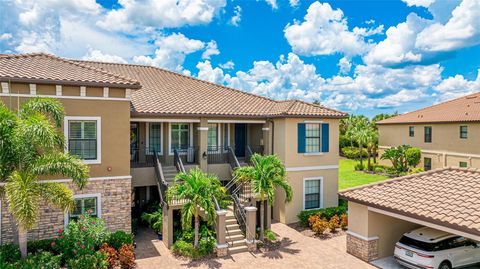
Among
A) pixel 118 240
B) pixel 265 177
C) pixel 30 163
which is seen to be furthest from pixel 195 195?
pixel 30 163

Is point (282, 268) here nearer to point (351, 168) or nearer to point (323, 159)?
point (323, 159)

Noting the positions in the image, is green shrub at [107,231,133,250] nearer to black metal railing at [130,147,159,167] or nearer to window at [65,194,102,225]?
window at [65,194,102,225]

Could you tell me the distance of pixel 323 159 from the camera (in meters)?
20.0

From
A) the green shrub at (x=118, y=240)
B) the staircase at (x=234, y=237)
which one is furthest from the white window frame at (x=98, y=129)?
the staircase at (x=234, y=237)

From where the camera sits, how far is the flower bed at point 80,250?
37.3 ft

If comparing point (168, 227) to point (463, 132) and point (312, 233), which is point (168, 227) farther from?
point (463, 132)

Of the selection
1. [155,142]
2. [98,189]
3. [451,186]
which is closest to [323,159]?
[451,186]

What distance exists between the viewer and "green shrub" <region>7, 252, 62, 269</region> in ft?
34.8

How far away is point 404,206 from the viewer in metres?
11.9

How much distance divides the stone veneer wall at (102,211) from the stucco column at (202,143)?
4992 mm

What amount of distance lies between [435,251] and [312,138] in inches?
368

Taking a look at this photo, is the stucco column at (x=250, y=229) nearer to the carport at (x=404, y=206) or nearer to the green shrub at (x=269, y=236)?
the green shrub at (x=269, y=236)

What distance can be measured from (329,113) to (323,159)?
9.39 feet

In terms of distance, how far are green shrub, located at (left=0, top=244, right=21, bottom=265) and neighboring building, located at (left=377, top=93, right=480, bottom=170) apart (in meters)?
36.6
